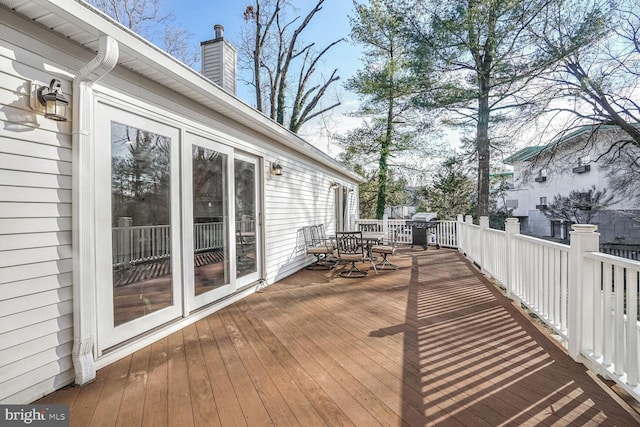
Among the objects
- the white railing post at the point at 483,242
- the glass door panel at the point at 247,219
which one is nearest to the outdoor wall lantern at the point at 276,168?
the glass door panel at the point at 247,219

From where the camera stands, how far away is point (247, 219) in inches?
180

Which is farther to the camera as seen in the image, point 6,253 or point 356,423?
point 6,253

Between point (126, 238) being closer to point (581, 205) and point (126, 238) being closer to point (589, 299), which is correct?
point (589, 299)

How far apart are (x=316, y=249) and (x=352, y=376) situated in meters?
4.34

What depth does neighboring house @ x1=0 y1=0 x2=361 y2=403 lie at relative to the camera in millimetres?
1938

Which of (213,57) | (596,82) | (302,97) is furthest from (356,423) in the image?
(302,97)

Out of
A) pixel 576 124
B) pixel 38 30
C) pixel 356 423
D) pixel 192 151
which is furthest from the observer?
pixel 576 124

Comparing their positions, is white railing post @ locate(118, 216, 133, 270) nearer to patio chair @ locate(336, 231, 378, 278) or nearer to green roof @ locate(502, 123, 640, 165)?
patio chair @ locate(336, 231, 378, 278)

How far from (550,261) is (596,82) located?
7092mm

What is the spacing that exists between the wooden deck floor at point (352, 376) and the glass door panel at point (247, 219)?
866mm

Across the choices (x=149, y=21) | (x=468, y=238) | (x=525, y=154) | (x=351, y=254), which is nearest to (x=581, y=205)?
(x=525, y=154)

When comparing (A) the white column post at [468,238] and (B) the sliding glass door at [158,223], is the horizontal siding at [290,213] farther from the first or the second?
(A) the white column post at [468,238]

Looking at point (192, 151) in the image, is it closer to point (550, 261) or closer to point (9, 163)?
point (9, 163)

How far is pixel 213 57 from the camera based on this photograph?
5.35 meters
